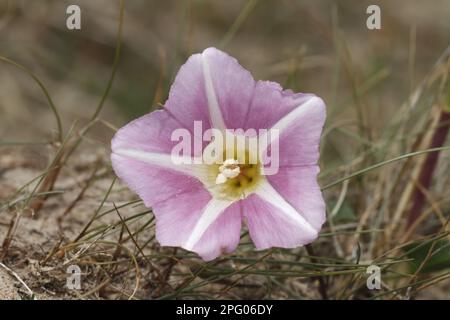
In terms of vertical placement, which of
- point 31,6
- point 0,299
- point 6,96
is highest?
point 31,6

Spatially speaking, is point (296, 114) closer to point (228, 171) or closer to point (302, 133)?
point (302, 133)

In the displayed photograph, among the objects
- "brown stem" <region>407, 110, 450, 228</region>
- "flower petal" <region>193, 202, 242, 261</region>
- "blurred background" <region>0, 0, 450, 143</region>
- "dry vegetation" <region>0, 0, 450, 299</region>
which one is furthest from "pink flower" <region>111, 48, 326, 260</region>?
"blurred background" <region>0, 0, 450, 143</region>

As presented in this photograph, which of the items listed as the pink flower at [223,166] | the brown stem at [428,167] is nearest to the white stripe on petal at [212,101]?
the pink flower at [223,166]

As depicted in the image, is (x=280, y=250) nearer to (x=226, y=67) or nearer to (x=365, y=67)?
(x=226, y=67)

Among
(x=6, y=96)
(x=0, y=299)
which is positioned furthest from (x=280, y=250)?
(x=6, y=96)

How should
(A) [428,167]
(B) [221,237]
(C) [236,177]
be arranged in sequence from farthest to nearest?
(A) [428,167] → (C) [236,177] → (B) [221,237]

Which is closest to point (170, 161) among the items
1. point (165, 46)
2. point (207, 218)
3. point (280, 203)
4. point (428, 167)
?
point (207, 218)
